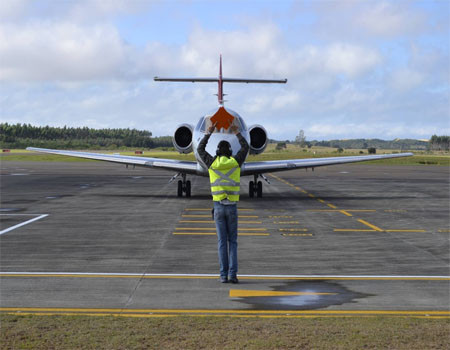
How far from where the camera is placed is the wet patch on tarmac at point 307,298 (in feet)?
24.7

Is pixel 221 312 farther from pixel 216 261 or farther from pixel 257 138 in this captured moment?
pixel 257 138

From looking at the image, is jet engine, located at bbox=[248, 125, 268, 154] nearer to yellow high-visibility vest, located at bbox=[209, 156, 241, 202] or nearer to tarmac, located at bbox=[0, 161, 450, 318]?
tarmac, located at bbox=[0, 161, 450, 318]

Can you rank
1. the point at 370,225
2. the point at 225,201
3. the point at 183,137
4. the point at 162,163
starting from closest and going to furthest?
1. the point at 225,201
2. the point at 370,225
3. the point at 162,163
4. the point at 183,137

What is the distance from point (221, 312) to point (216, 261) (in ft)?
11.7

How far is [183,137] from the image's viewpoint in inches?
1023

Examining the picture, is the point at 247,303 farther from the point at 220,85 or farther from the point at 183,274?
the point at 220,85

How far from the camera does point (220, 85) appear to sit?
1179 inches

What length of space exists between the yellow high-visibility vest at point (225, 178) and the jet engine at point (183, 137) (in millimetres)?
16448

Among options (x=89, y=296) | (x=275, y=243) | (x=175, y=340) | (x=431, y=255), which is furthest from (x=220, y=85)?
(x=175, y=340)

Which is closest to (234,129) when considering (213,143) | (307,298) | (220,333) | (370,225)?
(213,143)

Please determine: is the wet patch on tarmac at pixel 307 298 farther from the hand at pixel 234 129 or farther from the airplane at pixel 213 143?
the hand at pixel 234 129

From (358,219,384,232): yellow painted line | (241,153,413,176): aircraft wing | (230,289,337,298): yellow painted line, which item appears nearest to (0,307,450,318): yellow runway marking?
(230,289,337,298): yellow painted line

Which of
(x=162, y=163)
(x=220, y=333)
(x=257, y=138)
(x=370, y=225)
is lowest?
(x=370, y=225)

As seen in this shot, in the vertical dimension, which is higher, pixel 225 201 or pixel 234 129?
pixel 234 129
